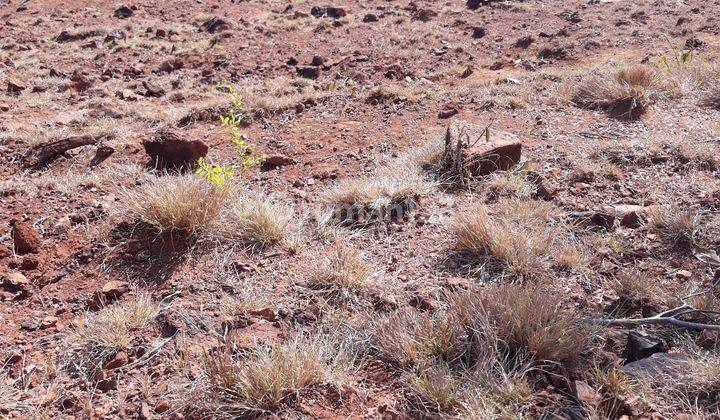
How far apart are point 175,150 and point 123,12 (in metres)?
8.69

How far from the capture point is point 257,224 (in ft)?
10.4

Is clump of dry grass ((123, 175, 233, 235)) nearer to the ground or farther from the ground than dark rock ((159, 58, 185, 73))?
farther from the ground

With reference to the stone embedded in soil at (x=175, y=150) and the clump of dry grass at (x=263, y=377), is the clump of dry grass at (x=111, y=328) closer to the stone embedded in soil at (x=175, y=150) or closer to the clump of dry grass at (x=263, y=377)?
the clump of dry grass at (x=263, y=377)

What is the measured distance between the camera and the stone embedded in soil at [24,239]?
3.09m

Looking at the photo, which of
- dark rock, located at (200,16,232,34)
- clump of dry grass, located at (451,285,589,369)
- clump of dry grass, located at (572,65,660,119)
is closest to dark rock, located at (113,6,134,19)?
dark rock, located at (200,16,232,34)

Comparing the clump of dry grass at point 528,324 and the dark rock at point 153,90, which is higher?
the clump of dry grass at point 528,324

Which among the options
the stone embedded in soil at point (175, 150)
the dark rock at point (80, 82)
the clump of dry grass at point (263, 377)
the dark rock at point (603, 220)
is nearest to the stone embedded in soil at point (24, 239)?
the stone embedded in soil at point (175, 150)

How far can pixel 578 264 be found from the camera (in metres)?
2.88

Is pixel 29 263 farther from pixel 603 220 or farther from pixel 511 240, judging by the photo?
pixel 603 220

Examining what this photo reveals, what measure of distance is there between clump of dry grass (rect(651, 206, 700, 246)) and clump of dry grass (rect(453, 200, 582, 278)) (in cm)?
55

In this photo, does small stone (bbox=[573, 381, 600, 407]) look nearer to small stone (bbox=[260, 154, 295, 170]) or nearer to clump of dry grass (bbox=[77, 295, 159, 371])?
clump of dry grass (bbox=[77, 295, 159, 371])

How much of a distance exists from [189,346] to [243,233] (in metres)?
0.91

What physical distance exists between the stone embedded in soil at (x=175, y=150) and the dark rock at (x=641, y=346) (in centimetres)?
327

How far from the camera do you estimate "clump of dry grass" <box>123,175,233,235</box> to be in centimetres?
309
